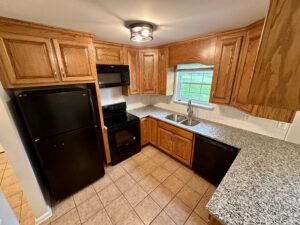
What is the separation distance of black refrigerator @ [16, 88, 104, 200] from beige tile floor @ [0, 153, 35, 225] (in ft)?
1.17

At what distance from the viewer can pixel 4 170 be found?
7.89 ft

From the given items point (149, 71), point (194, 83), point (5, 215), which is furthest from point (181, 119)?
point (5, 215)

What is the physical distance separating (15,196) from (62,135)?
136 cm

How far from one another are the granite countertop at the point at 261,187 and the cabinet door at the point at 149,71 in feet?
5.73

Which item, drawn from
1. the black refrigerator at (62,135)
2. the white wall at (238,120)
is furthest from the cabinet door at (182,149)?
the black refrigerator at (62,135)

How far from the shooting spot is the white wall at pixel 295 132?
1485 mm

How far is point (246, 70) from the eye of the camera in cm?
151

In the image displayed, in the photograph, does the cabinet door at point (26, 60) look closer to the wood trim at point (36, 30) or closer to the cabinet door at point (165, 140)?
the wood trim at point (36, 30)

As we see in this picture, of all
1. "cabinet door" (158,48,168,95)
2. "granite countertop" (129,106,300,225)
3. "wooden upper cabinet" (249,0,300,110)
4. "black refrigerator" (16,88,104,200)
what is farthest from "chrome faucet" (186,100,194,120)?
"wooden upper cabinet" (249,0,300,110)

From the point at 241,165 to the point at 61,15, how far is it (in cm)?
219

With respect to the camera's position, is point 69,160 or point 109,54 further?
point 109,54

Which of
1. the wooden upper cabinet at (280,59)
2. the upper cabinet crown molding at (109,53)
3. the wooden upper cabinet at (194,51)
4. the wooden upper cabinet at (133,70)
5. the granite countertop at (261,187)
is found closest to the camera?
the wooden upper cabinet at (280,59)

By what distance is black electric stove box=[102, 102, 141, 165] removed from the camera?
2281 mm

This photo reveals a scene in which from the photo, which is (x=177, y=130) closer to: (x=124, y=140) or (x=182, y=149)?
(x=182, y=149)
